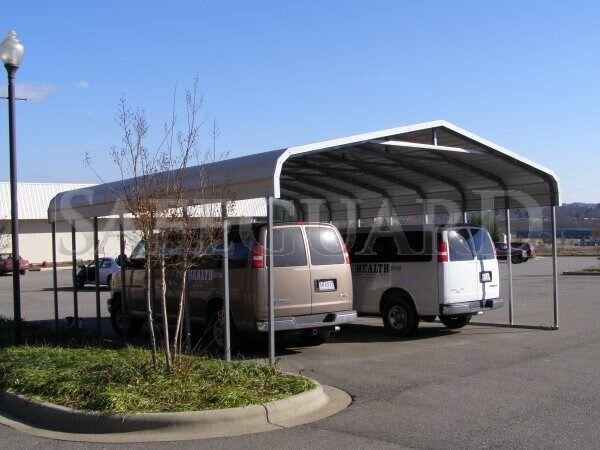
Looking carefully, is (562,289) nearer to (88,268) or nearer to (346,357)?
(346,357)

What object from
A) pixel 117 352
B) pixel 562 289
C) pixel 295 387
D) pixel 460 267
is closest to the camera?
pixel 295 387

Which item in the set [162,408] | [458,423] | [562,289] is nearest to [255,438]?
[162,408]

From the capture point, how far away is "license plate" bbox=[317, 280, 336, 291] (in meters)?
11.2

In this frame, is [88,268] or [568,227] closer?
[88,268]

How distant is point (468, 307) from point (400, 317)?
4.20 feet

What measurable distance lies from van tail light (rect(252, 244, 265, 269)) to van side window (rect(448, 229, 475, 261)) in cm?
379

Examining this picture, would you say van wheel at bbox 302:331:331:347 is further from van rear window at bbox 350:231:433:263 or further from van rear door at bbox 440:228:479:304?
van rear door at bbox 440:228:479:304

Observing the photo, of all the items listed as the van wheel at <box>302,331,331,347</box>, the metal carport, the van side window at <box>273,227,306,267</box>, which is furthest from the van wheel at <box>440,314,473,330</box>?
the van side window at <box>273,227,306,267</box>

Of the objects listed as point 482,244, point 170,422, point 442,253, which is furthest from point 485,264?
point 170,422

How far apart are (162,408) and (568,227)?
67.6m

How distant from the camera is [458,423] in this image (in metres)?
7.06

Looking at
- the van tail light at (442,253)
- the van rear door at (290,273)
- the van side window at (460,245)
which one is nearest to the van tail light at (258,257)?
the van rear door at (290,273)

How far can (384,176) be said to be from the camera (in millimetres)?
15109

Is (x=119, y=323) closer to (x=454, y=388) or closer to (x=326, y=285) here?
(x=326, y=285)
